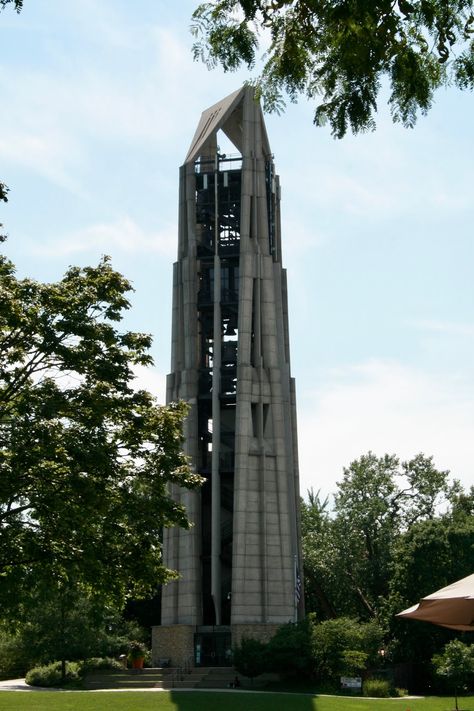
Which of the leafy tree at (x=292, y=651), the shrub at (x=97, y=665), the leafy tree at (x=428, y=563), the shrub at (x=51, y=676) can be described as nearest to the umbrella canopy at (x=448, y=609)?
the leafy tree at (x=292, y=651)

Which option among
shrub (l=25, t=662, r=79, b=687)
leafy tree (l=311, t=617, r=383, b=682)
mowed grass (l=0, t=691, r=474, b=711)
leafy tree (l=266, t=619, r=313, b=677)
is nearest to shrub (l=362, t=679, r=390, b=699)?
leafy tree (l=311, t=617, r=383, b=682)

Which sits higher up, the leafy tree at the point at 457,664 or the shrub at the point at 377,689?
the leafy tree at the point at 457,664

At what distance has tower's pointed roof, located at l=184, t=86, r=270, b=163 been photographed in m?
65.8

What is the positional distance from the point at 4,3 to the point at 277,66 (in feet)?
9.38

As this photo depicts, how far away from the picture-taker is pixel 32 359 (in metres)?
25.4

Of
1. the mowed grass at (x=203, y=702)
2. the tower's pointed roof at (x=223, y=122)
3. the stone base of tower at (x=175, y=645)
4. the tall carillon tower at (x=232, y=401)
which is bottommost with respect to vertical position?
the mowed grass at (x=203, y=702)

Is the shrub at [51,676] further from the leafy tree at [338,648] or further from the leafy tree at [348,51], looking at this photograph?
the leafy tree at [348,51]

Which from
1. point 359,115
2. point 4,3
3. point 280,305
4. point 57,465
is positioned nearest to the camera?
point 4,3

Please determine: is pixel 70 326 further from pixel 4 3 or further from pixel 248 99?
pixel 248 99

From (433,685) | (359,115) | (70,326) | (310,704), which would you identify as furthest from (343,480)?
(359,115)

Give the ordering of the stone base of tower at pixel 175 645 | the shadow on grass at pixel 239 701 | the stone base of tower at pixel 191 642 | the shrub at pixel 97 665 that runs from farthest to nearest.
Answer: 1. the stone base of tower at pixel 175 645
2. the stone base of tower at pixel 191 642
3. the shrub at pixel 97 665
4. the shadow on grass at pixel 239 701

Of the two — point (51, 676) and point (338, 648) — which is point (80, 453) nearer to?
point (338, 648)

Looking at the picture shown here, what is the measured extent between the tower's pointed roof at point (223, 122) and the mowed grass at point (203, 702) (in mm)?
37723

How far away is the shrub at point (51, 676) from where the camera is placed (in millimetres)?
51719
